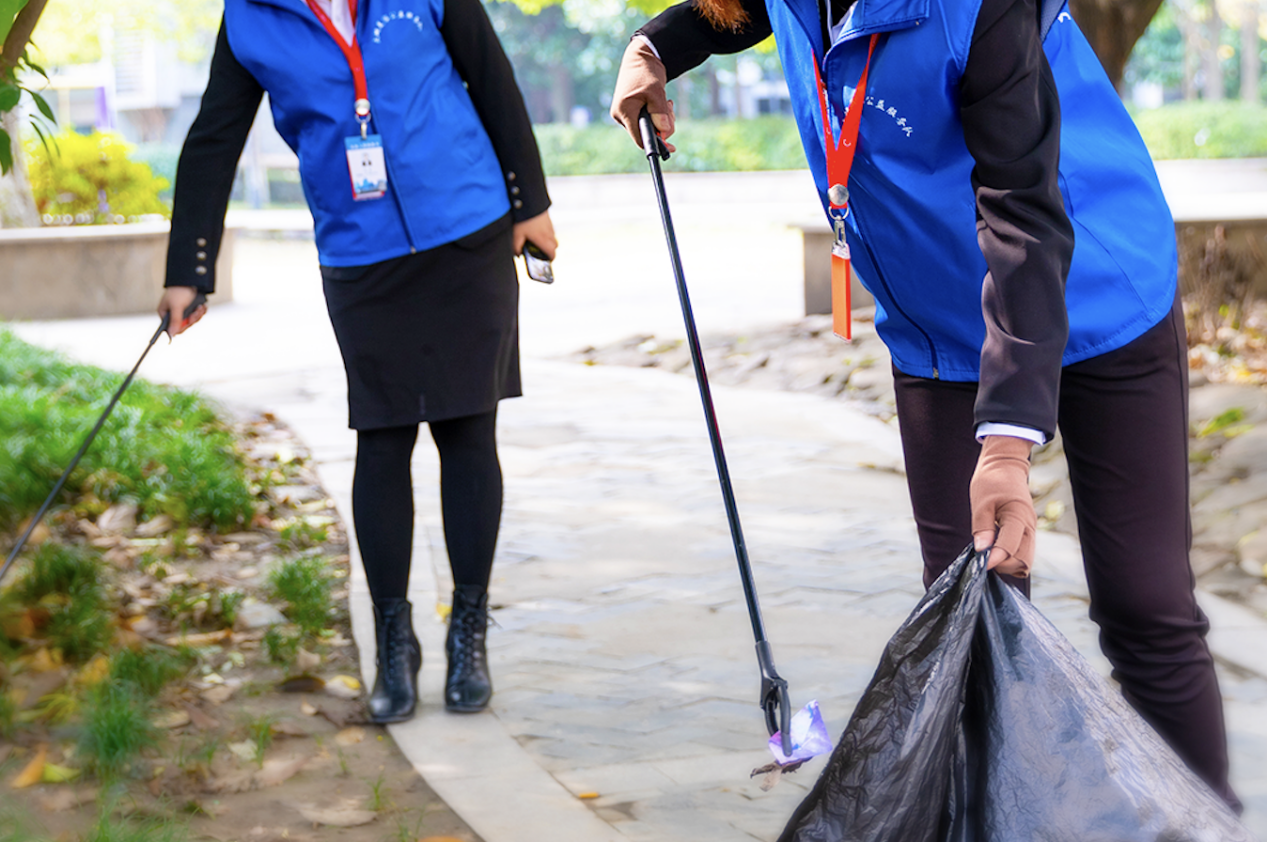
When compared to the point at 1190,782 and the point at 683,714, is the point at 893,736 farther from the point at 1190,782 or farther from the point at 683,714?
the point at 683,714

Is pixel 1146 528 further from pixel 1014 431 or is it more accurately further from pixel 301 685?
pixel 301 685

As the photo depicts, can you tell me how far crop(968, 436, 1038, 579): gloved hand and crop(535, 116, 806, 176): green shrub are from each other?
1152 inches

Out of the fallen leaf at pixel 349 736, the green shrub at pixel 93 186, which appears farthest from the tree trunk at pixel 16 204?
the fallen leaf at pixel 349 736

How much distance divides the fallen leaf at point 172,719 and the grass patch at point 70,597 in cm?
47

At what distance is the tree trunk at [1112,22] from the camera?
6.66 m

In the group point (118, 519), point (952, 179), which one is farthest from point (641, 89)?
point (118, 519)

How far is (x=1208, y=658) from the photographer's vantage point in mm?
2133

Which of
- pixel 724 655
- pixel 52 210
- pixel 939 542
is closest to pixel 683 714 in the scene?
pixel 724 655

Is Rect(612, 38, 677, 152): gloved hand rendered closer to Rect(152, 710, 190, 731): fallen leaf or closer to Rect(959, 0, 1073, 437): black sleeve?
Rect(959, 0, 1073, 437): black sleeve

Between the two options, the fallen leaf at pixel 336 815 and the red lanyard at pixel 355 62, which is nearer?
the fallen leaf at pixel 336 815

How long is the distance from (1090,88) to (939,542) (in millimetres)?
762

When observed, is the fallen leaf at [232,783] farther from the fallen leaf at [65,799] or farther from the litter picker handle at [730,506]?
the litter picker handle at [730,506]

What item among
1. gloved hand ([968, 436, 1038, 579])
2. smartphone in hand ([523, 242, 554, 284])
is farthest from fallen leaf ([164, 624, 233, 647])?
gloved hand ([968, 436, 1038, 579])

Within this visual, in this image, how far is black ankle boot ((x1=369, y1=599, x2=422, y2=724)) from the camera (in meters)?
3.26
